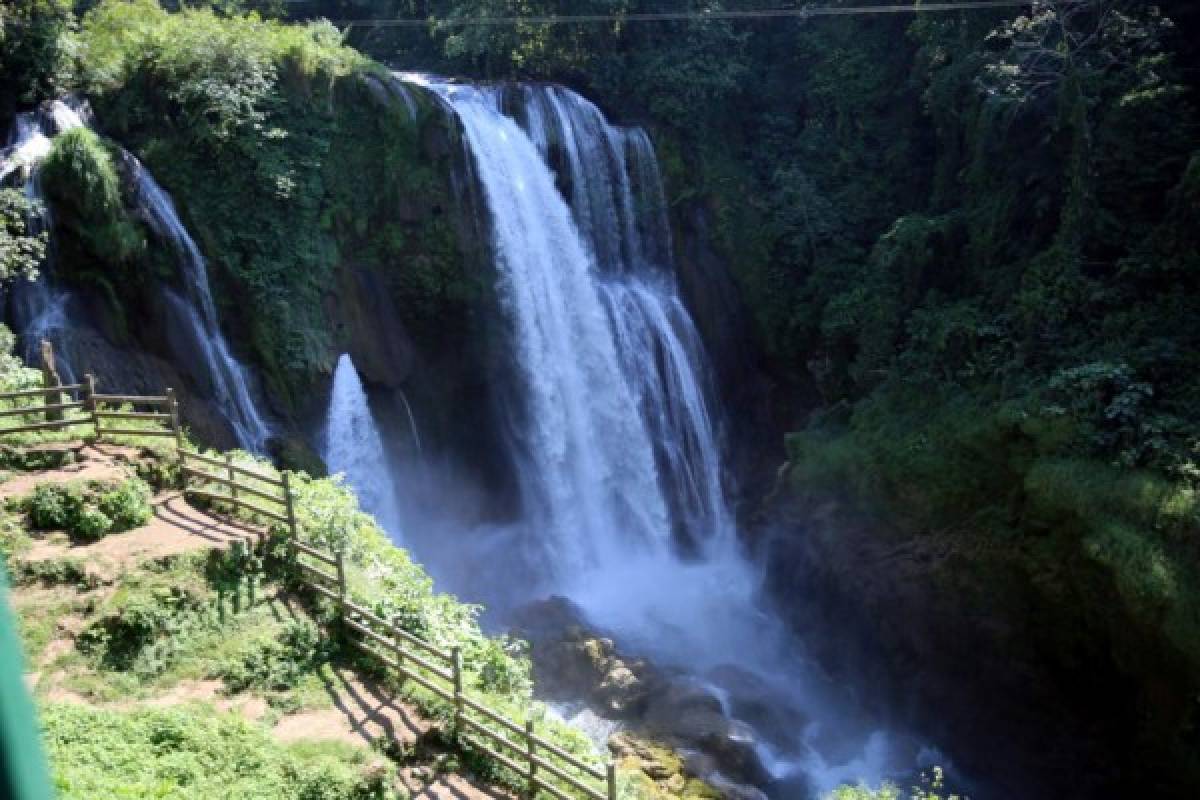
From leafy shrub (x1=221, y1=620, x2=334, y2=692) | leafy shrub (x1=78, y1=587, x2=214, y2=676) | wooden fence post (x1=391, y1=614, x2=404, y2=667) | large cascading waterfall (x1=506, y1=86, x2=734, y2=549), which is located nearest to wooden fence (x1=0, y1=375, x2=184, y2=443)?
leafy shrub (x1=78, y1=587, x2=214, y2=676)

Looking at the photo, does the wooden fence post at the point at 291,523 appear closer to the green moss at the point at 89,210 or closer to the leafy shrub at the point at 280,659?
the leafy shrub at the point at 280,659

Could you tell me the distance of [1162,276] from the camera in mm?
16766

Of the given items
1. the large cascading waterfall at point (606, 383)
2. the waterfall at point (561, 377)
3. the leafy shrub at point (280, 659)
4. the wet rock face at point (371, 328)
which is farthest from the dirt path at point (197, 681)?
the waterfall at point (561, 377)

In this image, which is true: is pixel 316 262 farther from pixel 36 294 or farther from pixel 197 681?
pixel 197 681

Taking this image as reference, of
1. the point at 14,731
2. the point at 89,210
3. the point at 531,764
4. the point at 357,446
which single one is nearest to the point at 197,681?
the point at 531,764

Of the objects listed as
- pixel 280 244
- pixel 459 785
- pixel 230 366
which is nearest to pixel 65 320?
pixel 230 366

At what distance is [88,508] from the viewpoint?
39.6 feet

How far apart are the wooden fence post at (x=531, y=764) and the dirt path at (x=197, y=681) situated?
0.31 metres

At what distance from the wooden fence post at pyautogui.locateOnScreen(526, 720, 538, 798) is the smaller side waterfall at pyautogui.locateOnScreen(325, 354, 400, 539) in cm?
1061

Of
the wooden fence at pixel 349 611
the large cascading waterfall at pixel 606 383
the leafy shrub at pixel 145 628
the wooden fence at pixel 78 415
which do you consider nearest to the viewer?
the wooden fence at pixel 349 611

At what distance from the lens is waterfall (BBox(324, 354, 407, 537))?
1902 cm

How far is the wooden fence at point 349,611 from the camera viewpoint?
933 cm

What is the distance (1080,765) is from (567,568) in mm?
10849

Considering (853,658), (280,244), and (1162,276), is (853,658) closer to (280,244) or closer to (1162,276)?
(1162,276)
